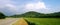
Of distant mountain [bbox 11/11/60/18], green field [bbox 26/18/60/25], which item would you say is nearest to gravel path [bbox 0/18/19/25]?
distant mountain [bbox 11/11/60/18]

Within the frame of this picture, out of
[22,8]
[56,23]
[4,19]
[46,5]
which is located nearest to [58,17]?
[56,23]

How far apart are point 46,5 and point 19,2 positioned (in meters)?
0.46

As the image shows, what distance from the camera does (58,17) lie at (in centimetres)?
218

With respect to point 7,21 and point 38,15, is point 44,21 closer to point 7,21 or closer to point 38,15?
point 38,15

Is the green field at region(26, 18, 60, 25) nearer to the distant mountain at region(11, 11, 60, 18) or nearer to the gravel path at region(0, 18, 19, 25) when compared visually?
the distant mountain at region(11, 11, 60, 18)

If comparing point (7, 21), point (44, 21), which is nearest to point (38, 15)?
point (44, 21)

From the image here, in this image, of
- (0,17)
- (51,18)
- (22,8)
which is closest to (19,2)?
(22,8)

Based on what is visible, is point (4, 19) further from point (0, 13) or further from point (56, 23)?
point (56, 23)

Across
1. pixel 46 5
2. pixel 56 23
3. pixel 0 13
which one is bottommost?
pixel 56 23

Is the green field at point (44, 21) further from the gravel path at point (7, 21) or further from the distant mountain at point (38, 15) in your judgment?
the gravel path at point (7, 21)

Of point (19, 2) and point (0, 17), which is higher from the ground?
point (19, 2)

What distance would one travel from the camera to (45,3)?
216 centimetres

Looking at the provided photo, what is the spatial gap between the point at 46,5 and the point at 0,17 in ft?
2.64

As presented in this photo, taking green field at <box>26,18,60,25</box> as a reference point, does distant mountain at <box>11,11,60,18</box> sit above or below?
above
